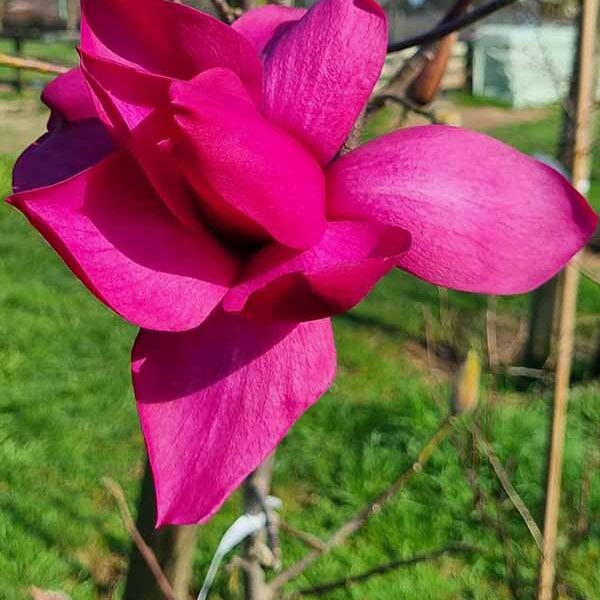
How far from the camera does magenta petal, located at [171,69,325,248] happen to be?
1.04 ft

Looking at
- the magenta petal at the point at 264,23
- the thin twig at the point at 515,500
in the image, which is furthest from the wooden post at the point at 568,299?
the magenta petal at the point at 264,23

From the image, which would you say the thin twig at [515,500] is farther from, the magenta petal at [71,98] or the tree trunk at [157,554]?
the magenta petal at [71,98]

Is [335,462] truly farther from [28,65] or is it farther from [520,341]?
[28,65]

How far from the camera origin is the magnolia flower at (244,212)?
323mm

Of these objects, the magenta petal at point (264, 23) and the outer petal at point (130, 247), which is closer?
the outer petal at point (130, 247)

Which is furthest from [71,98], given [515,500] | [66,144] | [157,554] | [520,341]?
[520,341]

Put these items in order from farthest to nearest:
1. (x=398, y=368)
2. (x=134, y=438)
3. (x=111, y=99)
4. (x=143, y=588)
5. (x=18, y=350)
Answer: (x=398, y=368), (x=18, y=350), (x=134, y=438), (x=143, y=588), (x=111, y=99)

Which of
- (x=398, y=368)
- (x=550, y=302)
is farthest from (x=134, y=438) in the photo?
Result: (x=550, y=302)

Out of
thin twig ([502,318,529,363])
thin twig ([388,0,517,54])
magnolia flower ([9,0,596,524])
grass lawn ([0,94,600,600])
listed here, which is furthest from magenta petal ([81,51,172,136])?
thin twig ([502,318,529,363])

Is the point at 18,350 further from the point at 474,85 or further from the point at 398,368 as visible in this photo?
the point at 474,85

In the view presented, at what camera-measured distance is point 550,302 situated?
285 cm

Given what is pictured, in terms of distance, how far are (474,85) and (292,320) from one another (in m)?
9.76

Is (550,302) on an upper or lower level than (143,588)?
lower

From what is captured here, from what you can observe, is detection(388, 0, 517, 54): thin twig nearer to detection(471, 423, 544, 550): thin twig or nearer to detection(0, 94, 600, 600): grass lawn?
detection(471, 423, 544, 550): thin twig
